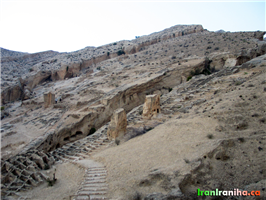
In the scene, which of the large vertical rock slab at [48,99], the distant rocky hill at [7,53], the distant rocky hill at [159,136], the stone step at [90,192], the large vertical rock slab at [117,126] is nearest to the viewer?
the distant rocky hill at [159,136]

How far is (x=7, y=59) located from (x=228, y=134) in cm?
5967

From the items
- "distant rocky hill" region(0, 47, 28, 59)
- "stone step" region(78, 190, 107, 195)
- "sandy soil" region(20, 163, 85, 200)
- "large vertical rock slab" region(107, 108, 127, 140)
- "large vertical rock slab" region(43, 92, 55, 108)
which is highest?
"distant rocky hill" region(0, 47, 28, 59)

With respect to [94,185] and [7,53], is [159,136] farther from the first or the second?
[7,53]

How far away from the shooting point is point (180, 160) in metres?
6.27

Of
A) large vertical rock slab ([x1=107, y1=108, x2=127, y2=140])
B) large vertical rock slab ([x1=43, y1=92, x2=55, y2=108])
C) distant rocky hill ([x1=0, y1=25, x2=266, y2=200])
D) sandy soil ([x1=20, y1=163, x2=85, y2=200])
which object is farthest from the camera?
large vertical rock slab ([x1=43, y1=92, x2=55, y2=108])

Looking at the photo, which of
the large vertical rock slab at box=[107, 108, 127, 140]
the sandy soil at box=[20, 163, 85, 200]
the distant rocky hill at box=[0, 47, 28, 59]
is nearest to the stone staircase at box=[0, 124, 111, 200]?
the sandy soil at box=[20, 163, 85, 200]

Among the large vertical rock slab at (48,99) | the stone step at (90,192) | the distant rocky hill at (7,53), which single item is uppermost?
the distant rocky hill at (7,53)

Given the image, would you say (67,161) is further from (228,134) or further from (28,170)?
(228,134)

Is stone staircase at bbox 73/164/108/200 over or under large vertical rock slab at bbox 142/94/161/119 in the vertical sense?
under

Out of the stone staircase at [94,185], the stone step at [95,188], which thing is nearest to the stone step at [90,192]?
the stone staircase at [94,185]

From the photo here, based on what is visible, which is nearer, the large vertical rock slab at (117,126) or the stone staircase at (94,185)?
the stone staircase at (94,185)

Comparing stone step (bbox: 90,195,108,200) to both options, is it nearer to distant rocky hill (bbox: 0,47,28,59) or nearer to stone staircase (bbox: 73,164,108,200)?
stone staircase (bbox: 73,164,108,200)

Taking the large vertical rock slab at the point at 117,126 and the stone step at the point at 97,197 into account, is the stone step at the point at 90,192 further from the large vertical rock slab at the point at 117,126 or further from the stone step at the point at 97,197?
the large vertical rock slab at the point at 117,126

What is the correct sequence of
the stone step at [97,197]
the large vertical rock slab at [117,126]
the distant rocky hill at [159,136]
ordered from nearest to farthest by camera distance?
the distant rocky hill at [159,136] → the stone step at [97,197] → the large vertical rock slab at [117,126]
